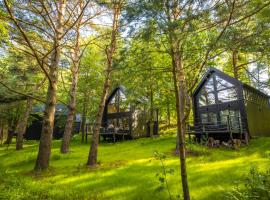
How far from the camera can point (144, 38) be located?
4664 mm

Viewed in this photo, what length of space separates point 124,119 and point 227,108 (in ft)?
35.6

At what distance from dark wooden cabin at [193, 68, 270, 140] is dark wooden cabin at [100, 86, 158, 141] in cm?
591

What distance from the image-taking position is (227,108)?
16.9m

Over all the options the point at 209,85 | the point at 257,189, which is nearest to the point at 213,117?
the point at 209,85

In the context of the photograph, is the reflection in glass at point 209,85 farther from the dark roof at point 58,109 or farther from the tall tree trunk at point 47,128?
the dark roof at point 58,109

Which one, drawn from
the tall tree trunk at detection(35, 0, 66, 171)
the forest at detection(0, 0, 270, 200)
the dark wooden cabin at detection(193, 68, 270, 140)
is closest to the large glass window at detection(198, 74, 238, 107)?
the dark wooden cabin at detection(193, 68, 270, 140)

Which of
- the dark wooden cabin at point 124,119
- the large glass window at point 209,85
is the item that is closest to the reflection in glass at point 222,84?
the large glass window at point 209,85

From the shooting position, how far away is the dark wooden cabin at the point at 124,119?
22.4 meters

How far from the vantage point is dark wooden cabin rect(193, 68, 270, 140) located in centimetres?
1570

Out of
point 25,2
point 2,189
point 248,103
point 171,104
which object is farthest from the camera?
point 171,104

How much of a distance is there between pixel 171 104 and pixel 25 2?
58.6ft

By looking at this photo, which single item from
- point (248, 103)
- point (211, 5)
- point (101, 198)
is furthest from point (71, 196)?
point (248, 103)

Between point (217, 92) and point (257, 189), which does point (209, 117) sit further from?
point (257, 189)

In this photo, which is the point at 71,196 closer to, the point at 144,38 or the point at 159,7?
the point at 144,38
